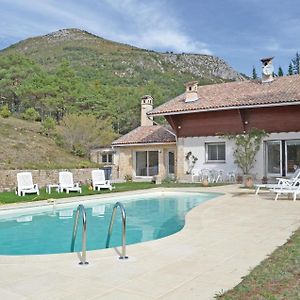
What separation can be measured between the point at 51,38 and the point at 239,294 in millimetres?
105399

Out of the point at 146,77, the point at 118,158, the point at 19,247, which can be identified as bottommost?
the point at 19,247

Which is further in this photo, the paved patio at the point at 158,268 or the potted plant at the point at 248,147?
the potted plant at the point at 248,147

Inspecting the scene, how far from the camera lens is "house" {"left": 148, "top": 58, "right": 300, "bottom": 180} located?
67.6ft

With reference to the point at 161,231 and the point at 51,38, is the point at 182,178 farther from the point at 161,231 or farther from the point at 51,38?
the point at 51,38

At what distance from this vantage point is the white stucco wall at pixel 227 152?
826 inches

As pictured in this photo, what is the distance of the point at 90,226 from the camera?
10.4m

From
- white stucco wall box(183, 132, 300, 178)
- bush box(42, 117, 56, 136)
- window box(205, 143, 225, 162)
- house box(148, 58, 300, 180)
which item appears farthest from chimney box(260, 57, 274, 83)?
bush box(42, 117, 56, 136)

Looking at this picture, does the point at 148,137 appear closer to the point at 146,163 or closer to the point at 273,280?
the point at 146,163

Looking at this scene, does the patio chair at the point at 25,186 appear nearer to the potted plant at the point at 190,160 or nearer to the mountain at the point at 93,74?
the potted plant at the point at 190,160

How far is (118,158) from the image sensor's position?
2722 cm

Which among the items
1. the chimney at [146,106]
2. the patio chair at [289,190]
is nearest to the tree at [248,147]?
the patio chair at [289,190]

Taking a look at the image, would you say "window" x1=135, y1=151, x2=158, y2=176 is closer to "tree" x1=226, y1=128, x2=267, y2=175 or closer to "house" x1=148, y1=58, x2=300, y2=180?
"house" x1=148, y1=58, x2=300, y2=180

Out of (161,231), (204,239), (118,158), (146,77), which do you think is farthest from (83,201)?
(146,77)

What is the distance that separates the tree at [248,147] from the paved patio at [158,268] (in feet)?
44.1
